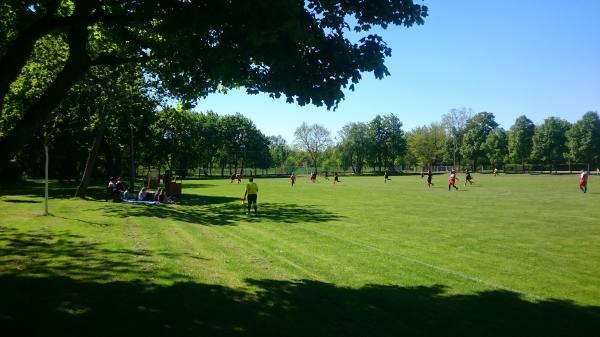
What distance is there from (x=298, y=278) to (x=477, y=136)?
5188 inches

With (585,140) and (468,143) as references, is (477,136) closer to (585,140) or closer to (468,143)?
(468,143)

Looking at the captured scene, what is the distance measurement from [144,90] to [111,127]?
6886mm

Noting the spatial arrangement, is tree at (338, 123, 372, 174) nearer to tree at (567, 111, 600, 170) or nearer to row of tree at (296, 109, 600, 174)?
row of tree at (296, 109, 600, 174)

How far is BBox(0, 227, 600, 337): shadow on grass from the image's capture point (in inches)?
252

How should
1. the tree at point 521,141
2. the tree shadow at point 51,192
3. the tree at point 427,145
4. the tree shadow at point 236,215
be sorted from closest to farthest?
1. the tree shadow at point 236,215
2. the tree shadow at point 51,192
3. the tree at point 521,141
4. the tree at point 427,145

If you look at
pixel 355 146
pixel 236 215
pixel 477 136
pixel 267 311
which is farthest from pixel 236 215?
pixel 477 136

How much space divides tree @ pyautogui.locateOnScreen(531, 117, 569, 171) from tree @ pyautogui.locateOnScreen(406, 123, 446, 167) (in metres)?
28.8

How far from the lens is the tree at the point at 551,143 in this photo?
114m

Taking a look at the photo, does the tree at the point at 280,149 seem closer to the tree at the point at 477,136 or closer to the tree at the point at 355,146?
the tree at the point at 355,146

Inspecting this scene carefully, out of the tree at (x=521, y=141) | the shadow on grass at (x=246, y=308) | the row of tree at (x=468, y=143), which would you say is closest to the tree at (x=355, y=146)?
the row of tree at (x=468, y=143)

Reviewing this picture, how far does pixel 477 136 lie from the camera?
426 ft

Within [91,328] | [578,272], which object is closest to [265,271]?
[91,328]

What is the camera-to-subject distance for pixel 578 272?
33.6ft

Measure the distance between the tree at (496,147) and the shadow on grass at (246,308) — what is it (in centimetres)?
12641
